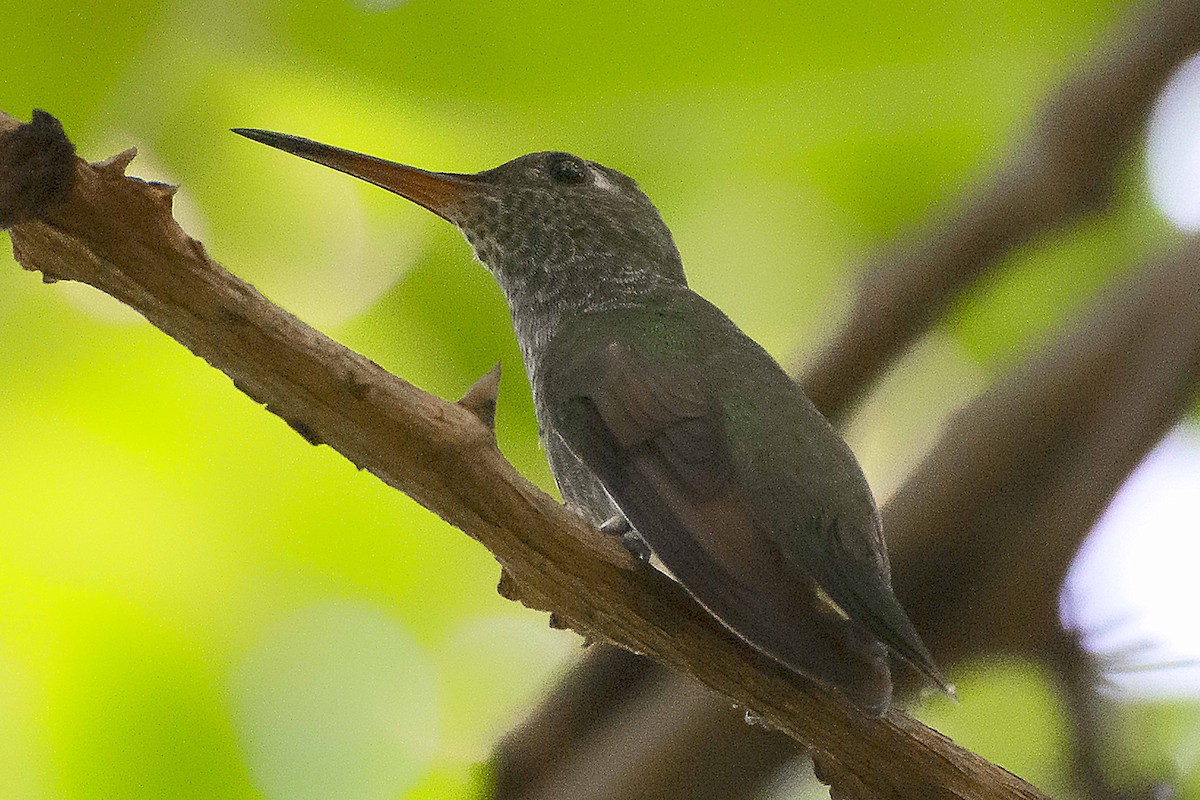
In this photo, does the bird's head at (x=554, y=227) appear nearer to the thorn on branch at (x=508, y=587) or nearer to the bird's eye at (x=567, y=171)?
the bird's eye at (x=567, y=171)

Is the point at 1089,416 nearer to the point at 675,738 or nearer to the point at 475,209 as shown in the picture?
the point at 675,738

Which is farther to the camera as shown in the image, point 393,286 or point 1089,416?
point 393,286

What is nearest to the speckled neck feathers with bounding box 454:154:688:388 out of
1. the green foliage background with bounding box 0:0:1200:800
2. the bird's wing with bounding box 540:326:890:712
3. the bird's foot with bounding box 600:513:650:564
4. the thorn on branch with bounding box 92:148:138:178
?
the green foliage background with bounding box 0:0:1200:800

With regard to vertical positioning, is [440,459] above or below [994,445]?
below

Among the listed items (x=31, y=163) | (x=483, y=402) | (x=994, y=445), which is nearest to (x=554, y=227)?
(x=994, y=445)

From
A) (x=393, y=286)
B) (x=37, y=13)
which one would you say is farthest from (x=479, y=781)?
(x=37, y=13)

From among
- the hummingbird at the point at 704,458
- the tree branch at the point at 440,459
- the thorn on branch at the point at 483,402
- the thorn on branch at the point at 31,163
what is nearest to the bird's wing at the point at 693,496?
the hummingbird at the point at 704,458

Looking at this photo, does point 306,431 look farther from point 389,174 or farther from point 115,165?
point 389,174
